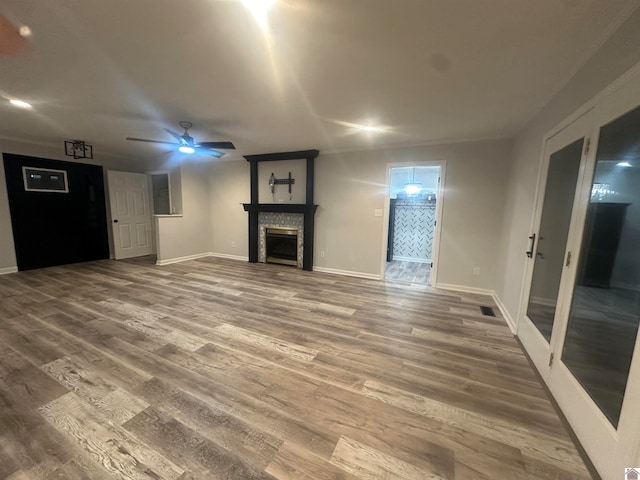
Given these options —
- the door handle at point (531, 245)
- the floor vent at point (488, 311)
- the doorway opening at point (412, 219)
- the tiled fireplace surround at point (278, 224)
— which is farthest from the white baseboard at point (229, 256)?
the door handle at point (531, 245)

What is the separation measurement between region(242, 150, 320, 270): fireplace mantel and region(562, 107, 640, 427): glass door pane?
3.91 metres

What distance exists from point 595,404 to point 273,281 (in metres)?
3.83

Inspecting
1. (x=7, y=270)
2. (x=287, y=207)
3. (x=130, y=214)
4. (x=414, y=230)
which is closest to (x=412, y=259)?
(x=414, y=230)

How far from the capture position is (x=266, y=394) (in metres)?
1.77

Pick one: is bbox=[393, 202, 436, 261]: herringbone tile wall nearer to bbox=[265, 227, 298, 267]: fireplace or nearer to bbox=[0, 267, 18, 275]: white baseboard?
bbox=[265, 227, 298, 267]: fireplace

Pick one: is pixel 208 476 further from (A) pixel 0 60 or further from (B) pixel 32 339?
(A) pixel 0 60

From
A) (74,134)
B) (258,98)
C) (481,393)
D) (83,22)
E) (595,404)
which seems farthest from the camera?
(74,134)

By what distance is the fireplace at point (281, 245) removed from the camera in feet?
17.9

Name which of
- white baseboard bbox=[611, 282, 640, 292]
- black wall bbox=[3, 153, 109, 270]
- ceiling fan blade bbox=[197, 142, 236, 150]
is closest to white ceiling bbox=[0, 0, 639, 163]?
ceiling fan blade bbox=[197, 142, 236, 150]

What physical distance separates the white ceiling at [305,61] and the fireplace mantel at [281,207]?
6.21ft

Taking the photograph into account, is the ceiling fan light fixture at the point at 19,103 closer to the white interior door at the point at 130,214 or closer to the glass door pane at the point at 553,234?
the white interior door at the point at 130,214

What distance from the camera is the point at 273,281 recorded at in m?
4.40

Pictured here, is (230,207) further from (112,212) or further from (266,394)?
(266,394)

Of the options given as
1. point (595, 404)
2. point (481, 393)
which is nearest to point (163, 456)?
point (481, 393)
